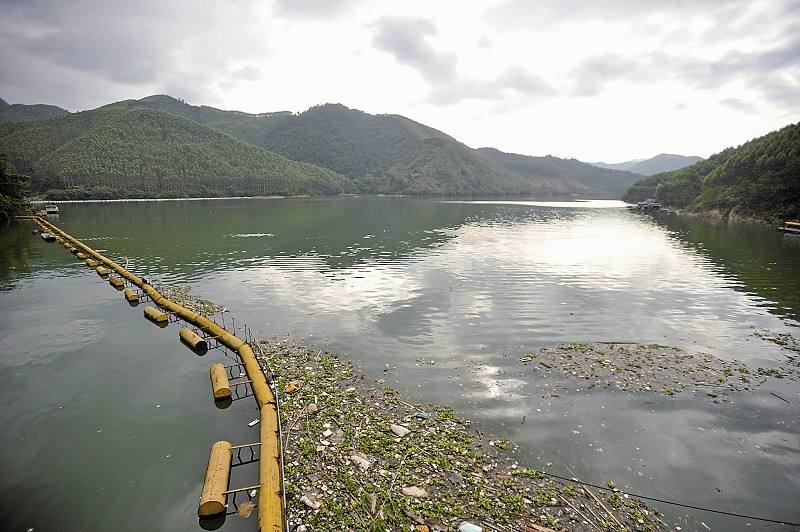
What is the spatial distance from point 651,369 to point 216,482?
24.8 metres

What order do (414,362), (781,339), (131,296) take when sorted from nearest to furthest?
(414,362) < (781,339) < (131,296)

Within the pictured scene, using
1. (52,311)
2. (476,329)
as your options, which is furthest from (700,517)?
(52,311)

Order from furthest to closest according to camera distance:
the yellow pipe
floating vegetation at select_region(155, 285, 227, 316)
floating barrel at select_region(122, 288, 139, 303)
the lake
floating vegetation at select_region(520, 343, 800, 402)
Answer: floating barrel at select_region(122, 288, 139, 303) → floating vegetation at select_region(155, 285, 227, 316) → floating vegetation at select_region(520, 343, 800, 402) → the lake → the yellow pipe

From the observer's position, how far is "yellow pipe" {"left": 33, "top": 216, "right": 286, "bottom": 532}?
12453 mm

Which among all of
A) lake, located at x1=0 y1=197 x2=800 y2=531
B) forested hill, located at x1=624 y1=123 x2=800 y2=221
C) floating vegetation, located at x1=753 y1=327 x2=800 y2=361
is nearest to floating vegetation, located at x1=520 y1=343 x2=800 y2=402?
lake, located at x1=0 y1=197 x2=800 y2=531

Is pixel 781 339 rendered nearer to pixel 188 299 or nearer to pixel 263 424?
pixel 263 424

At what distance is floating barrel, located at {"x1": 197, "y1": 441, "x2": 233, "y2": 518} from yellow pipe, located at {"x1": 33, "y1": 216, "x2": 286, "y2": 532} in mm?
1289

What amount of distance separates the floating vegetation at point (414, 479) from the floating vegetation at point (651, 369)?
939cm

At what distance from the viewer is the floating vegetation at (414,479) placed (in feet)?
41.9

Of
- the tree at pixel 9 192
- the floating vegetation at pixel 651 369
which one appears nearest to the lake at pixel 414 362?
the floating vegetation at pixel 651 369

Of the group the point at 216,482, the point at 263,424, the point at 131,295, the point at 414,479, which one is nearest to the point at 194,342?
the point at 263,424

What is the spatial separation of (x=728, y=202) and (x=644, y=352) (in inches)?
5894

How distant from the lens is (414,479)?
47.4 ft

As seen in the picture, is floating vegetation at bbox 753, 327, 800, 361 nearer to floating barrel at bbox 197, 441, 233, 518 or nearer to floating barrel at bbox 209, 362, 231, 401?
floating barrel at bbox 197, 441, 233, 518
